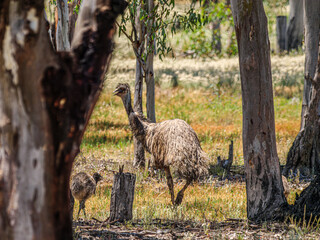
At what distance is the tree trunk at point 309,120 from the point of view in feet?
33.9

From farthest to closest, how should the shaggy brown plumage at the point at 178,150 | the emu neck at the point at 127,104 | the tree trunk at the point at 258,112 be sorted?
the emu neck at the point at 127,104
the shaggy brown plumage at the point at 178,150
the tree trunk at the point at 258,112

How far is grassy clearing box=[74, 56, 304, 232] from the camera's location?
27.0ft

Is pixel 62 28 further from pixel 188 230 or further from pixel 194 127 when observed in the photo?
pixel 194 127

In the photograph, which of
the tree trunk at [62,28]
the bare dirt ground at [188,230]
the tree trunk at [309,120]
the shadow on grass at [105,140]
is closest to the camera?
the bare dirt ground at [188,230]

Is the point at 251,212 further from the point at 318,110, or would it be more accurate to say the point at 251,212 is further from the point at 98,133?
the point at 98,133

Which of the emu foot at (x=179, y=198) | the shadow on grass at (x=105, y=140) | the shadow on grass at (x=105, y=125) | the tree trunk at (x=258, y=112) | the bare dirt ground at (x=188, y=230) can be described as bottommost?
the emu foot at (x=179, y=198)

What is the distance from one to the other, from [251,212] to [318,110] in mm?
4460

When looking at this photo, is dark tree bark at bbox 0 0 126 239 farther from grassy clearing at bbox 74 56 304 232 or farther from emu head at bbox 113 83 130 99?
emu head at bbox 113 83 130 99

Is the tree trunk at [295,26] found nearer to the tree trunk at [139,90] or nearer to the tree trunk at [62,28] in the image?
the tree trunk at [139,90]

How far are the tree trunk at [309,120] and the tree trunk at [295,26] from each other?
19342 mm

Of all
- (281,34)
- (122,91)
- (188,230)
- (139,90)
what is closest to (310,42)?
(139,90)

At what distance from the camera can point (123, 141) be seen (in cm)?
1544

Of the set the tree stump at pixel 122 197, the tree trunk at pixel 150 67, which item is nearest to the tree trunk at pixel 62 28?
the tree trunk at pixel 150 67

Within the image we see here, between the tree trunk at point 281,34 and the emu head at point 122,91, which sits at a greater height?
the tree trunk at point 281,34
